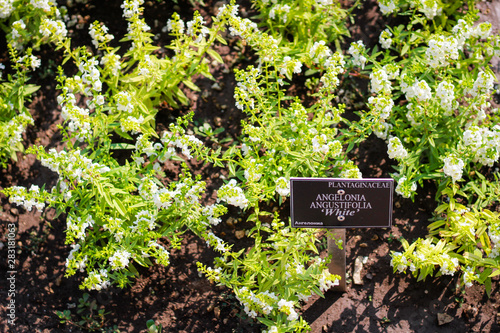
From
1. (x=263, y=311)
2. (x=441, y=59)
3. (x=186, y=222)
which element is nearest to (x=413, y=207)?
(x=441, y=59)

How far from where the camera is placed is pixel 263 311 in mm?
3867

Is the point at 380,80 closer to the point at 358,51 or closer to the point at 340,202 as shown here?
the point at 358,51

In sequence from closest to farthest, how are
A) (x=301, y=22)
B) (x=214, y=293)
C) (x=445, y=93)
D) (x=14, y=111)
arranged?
(x=445, y=93)
(x=214, y=293)
(x=14, y=111)
(x=301, y=22)

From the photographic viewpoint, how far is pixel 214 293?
14.9ft

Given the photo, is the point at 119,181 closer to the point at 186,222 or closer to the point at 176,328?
the point at 186,222

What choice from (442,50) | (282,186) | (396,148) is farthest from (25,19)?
(442,50)

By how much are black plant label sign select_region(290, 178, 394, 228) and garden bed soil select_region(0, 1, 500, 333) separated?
2.82 ft

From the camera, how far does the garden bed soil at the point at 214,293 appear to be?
438cm

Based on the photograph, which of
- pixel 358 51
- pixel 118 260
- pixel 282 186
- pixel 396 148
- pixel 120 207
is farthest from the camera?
pixel 358 51

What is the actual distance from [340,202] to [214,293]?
1.48 m

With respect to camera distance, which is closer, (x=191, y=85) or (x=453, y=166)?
(x=453, y=166)

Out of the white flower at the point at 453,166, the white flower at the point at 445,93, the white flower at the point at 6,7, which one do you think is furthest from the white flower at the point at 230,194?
the white flower at the point at 6,7

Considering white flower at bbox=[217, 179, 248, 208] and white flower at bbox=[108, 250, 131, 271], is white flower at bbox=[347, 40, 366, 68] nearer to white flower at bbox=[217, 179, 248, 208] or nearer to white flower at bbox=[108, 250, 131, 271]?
white flower at bbox=[217, 179, 248, 208]

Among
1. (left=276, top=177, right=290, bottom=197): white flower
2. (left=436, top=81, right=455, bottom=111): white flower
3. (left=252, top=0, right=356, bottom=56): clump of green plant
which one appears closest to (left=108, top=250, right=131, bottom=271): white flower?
(left=276, top=177, right=290, bottom=197): white flower
